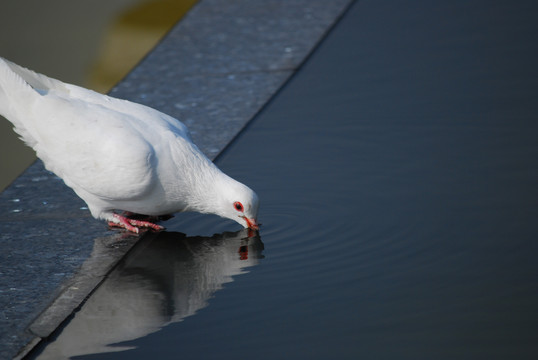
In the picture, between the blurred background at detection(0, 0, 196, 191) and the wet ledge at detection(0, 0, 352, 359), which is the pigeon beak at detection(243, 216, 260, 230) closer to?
the wet ledge at detection(0, 0, 352, 359)

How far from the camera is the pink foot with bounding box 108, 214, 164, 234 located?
15.4 feet

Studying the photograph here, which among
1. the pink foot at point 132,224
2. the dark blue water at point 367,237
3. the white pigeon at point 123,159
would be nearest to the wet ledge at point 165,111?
the pink foot at point 132,224

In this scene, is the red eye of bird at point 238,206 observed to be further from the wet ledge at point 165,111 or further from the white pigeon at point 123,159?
the wet ledge at point 165,111

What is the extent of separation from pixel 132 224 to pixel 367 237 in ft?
4.24

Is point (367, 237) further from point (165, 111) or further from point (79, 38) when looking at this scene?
Result: point (79, 38)

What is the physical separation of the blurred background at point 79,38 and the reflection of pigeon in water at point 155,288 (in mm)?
2608

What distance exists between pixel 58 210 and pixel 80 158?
27.4 inches

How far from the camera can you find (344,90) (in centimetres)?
627

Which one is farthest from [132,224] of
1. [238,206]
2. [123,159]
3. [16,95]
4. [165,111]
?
[165,111]

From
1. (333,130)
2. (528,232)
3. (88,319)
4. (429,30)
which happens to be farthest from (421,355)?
(429,30)

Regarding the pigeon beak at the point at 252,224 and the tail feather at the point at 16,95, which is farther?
the tail feather at the point at 16,95

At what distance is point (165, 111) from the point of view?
6203mm

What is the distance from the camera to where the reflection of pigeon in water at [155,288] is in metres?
3.79

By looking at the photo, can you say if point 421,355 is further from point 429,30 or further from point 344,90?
point 429,30
